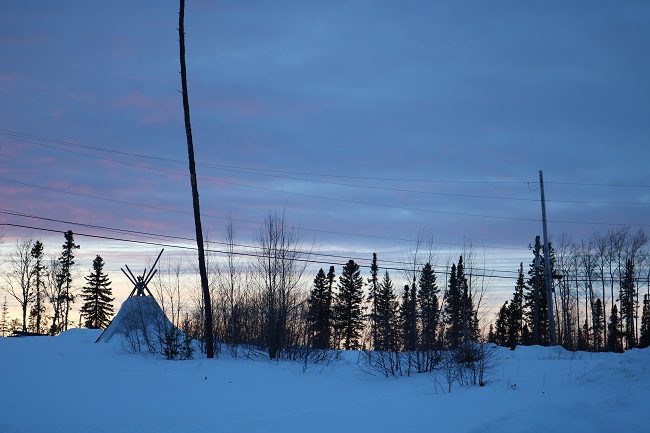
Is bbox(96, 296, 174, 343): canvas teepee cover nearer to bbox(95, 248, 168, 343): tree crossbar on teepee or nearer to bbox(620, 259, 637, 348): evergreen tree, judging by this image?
bbox(95, 248, 168, 343): tree crossbar on teepee

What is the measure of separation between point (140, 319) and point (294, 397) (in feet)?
39.6

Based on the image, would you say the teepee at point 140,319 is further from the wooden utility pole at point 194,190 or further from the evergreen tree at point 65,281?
the evergreen tree at point 65,281

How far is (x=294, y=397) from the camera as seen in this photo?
1319 cm

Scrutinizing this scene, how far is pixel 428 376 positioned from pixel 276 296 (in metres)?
7.90

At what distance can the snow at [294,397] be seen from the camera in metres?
8.53

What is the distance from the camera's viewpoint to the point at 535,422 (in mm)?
6773

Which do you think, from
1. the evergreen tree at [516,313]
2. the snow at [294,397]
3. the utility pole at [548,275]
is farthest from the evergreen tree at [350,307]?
the snow at [294,397]

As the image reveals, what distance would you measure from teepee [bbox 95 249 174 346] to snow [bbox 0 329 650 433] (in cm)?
228

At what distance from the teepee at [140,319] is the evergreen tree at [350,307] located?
1291 inches

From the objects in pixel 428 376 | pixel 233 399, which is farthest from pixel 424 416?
pixel 428 376

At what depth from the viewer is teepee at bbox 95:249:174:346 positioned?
2144 cm

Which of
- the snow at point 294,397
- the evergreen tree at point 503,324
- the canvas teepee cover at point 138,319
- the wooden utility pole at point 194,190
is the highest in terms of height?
the wooden utility pole at point 194,190

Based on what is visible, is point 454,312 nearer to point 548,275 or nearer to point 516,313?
point 548,275

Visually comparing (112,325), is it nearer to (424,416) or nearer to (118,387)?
(118,387)
